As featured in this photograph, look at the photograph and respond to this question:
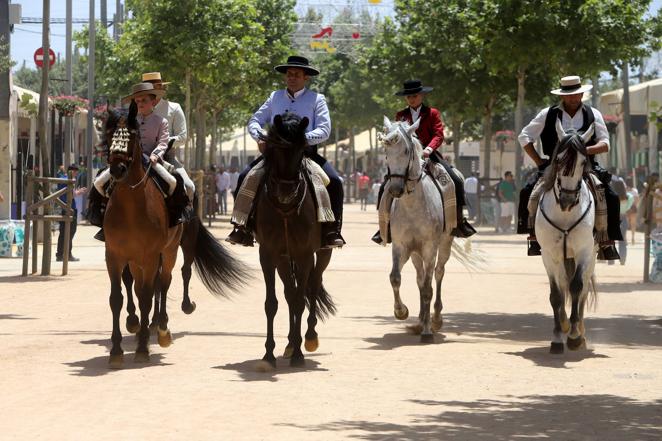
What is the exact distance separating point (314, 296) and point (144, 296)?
163 cm

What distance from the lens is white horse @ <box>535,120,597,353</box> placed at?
46.0ft

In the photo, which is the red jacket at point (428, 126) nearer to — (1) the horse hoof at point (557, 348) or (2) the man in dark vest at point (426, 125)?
(2) the man in dark vest at point (426, 125)

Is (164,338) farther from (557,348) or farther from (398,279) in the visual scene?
(557,348)

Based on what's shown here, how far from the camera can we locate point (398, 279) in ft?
50.9

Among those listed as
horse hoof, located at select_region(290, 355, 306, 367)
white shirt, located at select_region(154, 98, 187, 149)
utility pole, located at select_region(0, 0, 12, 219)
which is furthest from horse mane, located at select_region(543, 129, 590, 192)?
utility pole, located at select_region(0, 0, 12, 219)

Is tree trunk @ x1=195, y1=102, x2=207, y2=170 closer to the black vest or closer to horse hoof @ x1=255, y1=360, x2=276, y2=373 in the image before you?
the black vest

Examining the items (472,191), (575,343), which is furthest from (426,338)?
(472,191)

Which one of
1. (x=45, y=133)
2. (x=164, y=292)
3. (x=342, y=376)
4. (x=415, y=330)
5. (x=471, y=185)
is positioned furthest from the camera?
(x=471, y=185)

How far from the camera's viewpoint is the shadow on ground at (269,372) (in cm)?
1194

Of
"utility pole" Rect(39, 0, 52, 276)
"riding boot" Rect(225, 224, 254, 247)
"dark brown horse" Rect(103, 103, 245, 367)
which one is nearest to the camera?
"dark brown horse" Rect(103, 103, 245, 367)

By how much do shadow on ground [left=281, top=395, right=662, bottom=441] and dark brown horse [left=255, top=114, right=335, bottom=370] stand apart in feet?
8.15

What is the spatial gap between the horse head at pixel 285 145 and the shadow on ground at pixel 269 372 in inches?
65.7

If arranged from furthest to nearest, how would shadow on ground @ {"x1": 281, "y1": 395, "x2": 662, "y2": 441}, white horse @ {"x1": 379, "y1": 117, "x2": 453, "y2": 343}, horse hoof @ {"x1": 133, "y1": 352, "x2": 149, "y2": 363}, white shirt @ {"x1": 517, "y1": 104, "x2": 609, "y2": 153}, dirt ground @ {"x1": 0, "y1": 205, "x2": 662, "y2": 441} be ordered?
white horse @ {"x1": 379, "y1": 117, "x2": 453, "y2": 343}, white shirt @ {"x1": 517, "y1": 104, "x2": 609, "y2": 153}, horse hoof @ {"x1": 133, "y1": 352, "x2": 149, "y2": 363}, dirt ground @ {"x1": 0, "y1": 205, "x2": 662, "y2": 441}, shadow on ground @ {"x1": 281, "y1": 395, "x2": 662, "y2": 441}

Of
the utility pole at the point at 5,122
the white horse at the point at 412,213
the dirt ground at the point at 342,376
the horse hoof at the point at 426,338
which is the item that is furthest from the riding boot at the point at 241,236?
the utility pole at the point at 5,122
